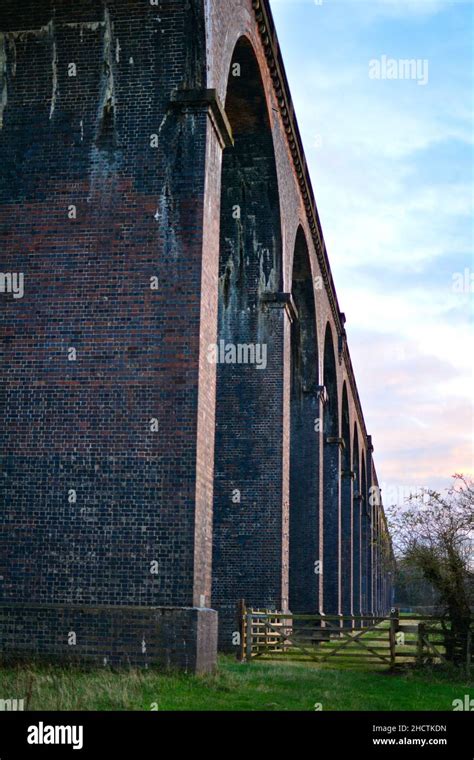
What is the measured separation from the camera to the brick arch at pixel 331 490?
1107 inches

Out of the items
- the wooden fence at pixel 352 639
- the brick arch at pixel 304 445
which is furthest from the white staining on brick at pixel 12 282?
the brick arch at pixel 304 445

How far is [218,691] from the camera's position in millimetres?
9133

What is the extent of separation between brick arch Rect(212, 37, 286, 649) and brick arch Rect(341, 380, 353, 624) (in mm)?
14374

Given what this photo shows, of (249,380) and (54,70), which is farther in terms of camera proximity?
(249,380)

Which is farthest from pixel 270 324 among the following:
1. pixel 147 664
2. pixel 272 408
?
pixel 147 664

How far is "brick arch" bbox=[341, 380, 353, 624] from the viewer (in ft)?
110

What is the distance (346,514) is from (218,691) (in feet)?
86.2

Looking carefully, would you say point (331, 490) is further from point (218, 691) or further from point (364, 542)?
point (364, 542)

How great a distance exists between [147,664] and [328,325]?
64.4 ft

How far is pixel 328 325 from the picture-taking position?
28.3 m

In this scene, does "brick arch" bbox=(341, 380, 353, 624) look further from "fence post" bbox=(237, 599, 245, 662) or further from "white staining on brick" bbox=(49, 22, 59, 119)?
"white staining on brick" bbox=(49, 22, 59, 119)

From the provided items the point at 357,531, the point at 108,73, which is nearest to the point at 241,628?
the point at 108,73

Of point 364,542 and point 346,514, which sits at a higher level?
point 346,514
